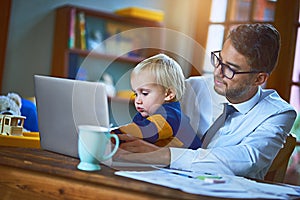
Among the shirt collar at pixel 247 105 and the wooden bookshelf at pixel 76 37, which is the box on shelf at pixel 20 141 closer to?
the shirt collar at pixel 247 105

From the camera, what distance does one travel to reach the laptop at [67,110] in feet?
4.66

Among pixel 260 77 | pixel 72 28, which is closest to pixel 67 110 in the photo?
pixel 260 77

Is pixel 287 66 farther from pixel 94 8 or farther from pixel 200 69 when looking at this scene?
pixel 94 8

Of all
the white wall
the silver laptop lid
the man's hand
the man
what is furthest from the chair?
the white wall

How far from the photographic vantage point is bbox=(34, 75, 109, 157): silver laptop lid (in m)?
1.42

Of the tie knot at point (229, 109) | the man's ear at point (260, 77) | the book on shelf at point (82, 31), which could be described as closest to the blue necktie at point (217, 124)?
the tie knot at point (229, 109)

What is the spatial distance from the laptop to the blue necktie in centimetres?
45

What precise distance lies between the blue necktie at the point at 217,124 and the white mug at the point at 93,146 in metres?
0.62

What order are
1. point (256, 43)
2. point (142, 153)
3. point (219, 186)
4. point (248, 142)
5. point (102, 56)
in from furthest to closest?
point (102, 56), point (256, 43), point (248, 142), point (142, 153), point (219, 186)

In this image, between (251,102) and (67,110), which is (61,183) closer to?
(67,110)

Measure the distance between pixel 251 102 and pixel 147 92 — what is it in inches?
16.7

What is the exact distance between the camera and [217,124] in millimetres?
1909

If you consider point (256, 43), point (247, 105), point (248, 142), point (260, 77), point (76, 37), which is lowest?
point (248, 142)

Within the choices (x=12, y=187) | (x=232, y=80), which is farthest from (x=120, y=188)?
(x=232, y=80)
